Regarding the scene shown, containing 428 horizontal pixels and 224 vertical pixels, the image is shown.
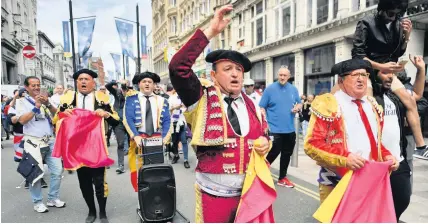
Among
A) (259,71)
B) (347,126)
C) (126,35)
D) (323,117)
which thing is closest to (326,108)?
(323,117)

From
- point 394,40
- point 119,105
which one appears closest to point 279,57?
point 119,105

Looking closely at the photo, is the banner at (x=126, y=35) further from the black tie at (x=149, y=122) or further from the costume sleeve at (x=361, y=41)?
the costume sleeve at (x=361, y=41)

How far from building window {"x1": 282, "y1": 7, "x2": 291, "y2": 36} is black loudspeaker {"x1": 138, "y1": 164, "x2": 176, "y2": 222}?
51.7 feet

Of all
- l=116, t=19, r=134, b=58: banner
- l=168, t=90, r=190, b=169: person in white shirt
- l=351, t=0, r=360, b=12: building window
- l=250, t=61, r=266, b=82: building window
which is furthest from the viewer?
l=250, t=61, r=266, b=82: building window

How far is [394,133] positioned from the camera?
2697 mm

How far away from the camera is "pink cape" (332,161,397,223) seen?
2.16m

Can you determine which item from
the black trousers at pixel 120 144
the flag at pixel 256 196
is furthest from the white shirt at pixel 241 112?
the black trousers at pixel 120 144

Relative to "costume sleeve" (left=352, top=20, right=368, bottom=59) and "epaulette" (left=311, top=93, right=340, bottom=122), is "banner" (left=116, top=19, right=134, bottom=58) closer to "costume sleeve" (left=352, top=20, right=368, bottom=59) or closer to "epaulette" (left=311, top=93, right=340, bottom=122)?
"costume sleeve" (left=352, top=20, right=368, bottom=59)

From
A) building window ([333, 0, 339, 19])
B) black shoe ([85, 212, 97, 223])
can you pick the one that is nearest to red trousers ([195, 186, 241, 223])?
black shoe ([85, 212, 97, 223])

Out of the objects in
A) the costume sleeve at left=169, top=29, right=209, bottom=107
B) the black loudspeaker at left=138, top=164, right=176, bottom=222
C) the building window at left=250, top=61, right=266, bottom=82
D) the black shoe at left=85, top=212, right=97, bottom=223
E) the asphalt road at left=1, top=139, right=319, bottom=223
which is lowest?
the asphalt road at left=1, top=139, right=319, bottom=223

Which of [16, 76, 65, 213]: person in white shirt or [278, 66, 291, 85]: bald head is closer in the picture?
[16, 76, 65, 213]: person in white shirt

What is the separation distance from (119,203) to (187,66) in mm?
3625

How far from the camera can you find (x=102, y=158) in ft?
12.8

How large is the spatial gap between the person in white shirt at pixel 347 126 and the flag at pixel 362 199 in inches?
6.4
